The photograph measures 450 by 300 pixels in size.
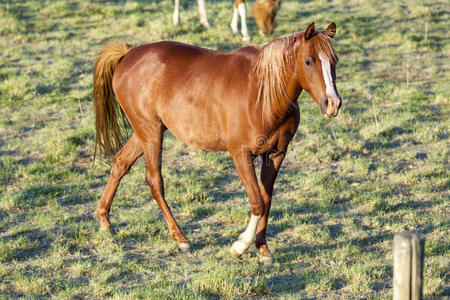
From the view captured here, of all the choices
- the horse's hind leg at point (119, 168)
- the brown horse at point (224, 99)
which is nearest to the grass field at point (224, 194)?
the horse's hind leg at point (119, 168)

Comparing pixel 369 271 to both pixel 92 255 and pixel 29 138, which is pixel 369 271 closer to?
pixel 92 255

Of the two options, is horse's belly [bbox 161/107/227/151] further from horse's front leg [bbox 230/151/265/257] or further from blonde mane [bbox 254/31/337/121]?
blonde mane [bbox 254/31/337/121]

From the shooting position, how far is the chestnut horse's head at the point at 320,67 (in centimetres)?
447

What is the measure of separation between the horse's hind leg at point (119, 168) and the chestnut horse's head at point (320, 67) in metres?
2.04

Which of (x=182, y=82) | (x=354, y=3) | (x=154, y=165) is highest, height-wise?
(x=182, y=82)

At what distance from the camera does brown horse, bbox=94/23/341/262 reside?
15.5 ft

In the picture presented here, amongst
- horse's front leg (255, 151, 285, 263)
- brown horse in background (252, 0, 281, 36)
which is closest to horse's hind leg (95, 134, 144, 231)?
horse's front leg (255, 151, 285, 263)

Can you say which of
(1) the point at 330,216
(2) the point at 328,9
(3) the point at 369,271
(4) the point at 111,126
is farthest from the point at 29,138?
(2) the point at 328,9

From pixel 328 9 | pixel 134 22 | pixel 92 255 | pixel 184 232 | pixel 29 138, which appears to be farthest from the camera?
pixel 328 9

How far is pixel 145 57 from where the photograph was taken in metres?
5.82

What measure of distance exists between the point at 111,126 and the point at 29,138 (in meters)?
2.75

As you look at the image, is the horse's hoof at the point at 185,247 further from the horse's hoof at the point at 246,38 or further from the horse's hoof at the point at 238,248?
the horse's hoof at the point at 246,38

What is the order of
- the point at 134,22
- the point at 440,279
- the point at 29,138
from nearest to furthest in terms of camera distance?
the point at 440,279 < the point at 29,138 < the point at 134,22

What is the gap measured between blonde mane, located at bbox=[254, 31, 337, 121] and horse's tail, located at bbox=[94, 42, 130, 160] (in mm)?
1779
